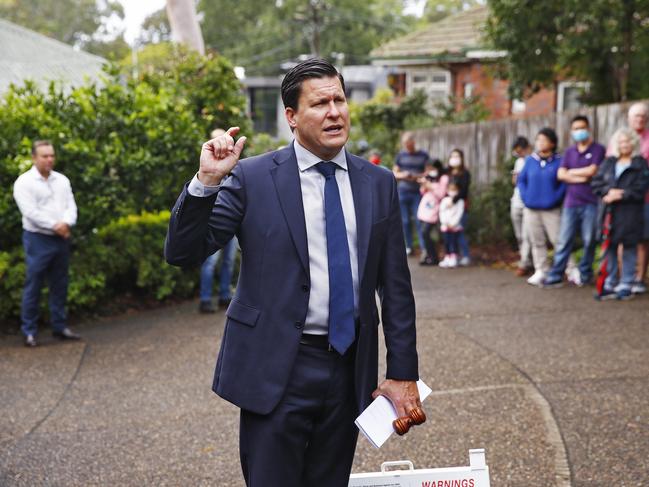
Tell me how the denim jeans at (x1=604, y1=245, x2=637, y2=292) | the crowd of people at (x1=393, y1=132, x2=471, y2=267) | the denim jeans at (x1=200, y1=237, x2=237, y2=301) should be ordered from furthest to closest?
the crowd of people at (x1=393, y1=132, x2=471, y2=267), the denim jeans at (x1=200, y1=237, x2=237, y2=301), the denim jeans at (x1=604, y1=245, x2=637, y2=292)

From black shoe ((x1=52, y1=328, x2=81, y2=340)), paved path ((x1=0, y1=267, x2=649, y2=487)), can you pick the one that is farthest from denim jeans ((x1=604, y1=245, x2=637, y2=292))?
black shoe ((x1=52, y1=328, x2=81, y2=340))

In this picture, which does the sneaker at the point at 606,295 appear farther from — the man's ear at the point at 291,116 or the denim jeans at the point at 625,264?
the man's ear at the point at 291,116

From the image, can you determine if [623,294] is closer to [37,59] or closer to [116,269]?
[116,269]

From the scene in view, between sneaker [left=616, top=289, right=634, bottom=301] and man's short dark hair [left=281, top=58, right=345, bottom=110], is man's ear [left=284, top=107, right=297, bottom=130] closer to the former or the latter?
man's short dark hair [left=281, top=58, right=345, bottom=110]

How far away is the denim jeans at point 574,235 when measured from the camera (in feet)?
32.0

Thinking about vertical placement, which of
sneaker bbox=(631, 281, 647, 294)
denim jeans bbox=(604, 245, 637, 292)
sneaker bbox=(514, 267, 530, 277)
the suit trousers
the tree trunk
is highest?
the tree trunk

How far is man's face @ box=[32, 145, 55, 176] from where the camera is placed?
7918mm

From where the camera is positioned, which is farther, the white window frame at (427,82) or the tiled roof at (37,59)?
the white window frame at (427,82)

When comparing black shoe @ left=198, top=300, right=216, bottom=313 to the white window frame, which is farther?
the white window frame

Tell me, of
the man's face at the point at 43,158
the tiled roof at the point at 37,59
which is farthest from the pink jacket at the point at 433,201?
the tiled roof at the point at 37,59

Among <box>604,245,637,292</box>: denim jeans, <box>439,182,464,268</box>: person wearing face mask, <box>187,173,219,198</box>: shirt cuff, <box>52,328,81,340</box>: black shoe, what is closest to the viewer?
<box>187,173,219,198</box>: shirt cuff

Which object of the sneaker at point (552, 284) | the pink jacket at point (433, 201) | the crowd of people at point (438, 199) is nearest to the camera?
the sneaker at point (552, 284)

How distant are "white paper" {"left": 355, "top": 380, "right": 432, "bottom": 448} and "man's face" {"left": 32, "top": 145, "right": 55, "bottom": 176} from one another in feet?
19.5

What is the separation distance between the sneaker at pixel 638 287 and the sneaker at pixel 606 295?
21 cm
